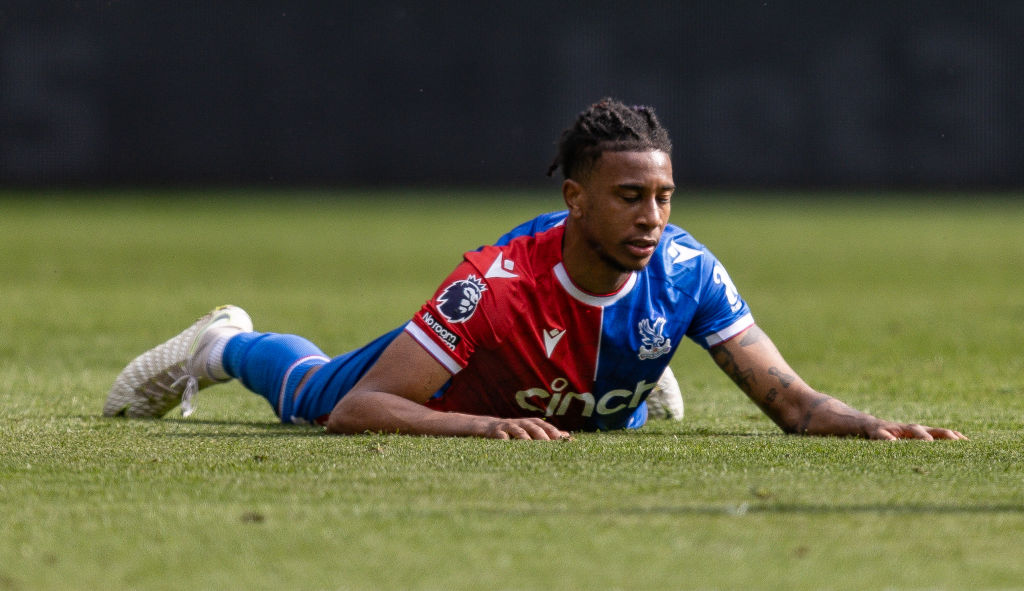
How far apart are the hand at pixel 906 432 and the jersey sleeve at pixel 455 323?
115cm

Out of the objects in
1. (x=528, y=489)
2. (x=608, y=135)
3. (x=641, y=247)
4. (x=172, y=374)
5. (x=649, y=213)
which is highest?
(x=608, y=135)

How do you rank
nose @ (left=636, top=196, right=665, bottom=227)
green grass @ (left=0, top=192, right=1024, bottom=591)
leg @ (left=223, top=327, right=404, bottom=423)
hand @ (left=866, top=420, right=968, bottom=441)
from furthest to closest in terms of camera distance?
leg @ (left=223, top=327, right=404, bottom=423), hand @ (left=866, top=420, right=968, bottom=441), nose @ (left=636, top=196, right=665, bottom=227), green grass @ (left=0, top=192, right=1024, bottom=591)

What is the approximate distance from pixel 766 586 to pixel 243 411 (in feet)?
10.6

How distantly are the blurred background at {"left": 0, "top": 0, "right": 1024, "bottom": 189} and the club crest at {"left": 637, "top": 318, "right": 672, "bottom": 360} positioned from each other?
17717 mm

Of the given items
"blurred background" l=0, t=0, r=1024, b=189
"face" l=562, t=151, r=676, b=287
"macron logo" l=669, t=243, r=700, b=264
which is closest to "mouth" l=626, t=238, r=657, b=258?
"face" l=562, t=151, r=676, b=287

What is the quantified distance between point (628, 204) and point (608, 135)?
0.22 m

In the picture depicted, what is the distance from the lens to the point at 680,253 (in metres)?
4.32

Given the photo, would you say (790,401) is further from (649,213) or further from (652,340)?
(649,213)

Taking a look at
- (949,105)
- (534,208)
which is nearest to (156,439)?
(534,208)

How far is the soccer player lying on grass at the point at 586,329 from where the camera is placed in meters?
4.00

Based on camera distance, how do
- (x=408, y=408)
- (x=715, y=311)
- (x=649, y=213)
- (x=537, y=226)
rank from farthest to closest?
(x=537, y=226), (x=715, y=311), (x=408, y=408), (x=649, y=213)

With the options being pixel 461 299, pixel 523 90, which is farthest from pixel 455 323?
pixel 523 90

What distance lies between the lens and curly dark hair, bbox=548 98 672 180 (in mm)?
4000

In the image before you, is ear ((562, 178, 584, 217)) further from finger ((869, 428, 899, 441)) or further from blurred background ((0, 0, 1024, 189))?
blurred background ((0, 0, 1024, 189))
